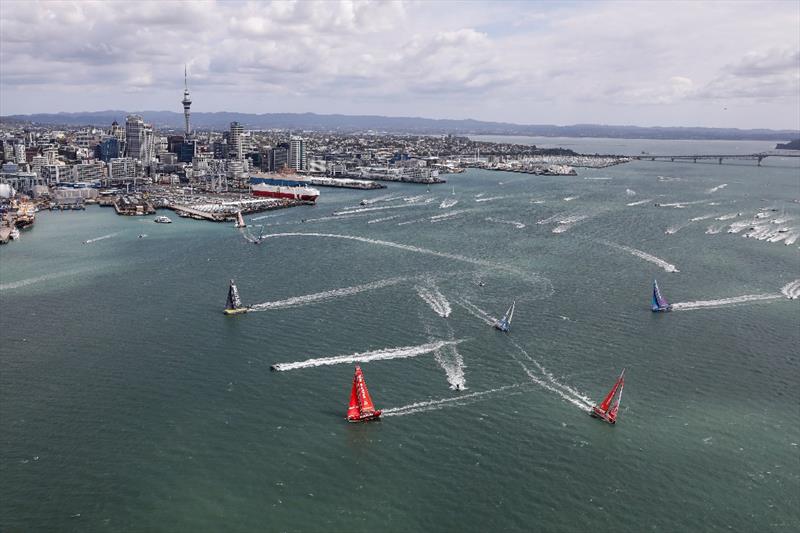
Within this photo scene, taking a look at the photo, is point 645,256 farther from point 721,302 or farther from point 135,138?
point 135,138

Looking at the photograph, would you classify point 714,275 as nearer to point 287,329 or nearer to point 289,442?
point 287,329

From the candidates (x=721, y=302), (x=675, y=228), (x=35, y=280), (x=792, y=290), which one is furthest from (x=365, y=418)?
(x=675, y=228)

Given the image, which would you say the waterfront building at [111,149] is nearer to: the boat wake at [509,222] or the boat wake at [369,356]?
the boat wake at [509,222]

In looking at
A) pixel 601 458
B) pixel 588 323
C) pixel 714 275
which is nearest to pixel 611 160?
pixel 714 275

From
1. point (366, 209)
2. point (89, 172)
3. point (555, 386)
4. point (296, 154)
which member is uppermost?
point (296, 154)

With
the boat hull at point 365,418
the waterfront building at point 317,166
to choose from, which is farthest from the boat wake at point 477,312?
the waterfront building at point 317,166

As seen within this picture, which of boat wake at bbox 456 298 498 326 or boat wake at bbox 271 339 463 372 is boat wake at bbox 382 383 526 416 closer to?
boat wake at bbox 271 339 463 372
